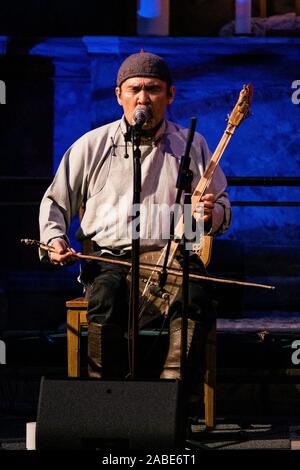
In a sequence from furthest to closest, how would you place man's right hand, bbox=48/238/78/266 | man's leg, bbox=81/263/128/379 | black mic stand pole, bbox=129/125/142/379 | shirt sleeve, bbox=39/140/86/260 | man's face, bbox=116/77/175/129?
1. shirt sleeve, bbox=39/140/86/260
2. man's face, bbox=116/77/175/129
3. man's leg, bbox=81/263/128/379
4. man's right hand, bbox=48/238/78/266
5. black mic stand pole, bbox=129/125/142/379

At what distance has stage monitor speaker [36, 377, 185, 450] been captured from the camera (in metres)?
4.05

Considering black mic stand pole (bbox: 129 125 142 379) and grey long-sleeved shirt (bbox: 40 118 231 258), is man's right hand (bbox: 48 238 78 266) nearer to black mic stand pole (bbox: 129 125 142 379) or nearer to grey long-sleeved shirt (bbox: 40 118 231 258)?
grey long-sleeved shirt (bbox: 40 118 231 258)

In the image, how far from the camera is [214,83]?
297 inches

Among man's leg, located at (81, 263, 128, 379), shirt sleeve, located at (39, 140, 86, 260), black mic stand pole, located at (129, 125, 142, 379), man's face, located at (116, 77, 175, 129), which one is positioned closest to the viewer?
black mic stand pole, located at (129, 125, 142, 379)

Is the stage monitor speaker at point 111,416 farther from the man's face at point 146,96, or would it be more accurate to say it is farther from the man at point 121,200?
the man's face at point 146,96

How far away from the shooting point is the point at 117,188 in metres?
5.11

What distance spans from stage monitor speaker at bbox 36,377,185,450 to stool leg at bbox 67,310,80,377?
106cm

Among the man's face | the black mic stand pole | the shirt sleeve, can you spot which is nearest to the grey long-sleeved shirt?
the shirt sleeve

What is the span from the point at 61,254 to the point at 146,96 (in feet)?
2.60

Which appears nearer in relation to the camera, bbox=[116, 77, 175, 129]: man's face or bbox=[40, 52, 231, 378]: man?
bbox=[40, 52, 231, 378]: man

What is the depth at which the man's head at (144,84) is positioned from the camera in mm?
4996

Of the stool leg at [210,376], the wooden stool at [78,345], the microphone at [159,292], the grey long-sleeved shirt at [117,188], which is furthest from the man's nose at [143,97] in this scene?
the stool leg at [210,376]

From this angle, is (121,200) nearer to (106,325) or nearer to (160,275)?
(160,275)
